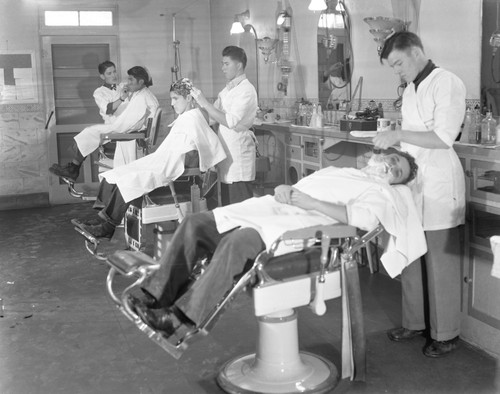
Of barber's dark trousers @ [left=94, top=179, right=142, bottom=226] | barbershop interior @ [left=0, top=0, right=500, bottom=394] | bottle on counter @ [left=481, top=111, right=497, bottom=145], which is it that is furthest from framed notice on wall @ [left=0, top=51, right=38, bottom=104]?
bottle on counter @ [left=481, top=111, right=497, bottom=145]

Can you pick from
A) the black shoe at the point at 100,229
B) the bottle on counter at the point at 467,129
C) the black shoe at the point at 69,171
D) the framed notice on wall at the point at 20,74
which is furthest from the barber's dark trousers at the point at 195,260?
the framed notice on wall at the point at 20,74

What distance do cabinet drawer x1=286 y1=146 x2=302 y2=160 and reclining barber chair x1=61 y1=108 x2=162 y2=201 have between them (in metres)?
0.91

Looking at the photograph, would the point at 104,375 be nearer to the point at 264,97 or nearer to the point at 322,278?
the point at 322,278

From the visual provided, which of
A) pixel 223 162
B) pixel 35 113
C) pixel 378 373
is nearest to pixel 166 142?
pixel 223 162

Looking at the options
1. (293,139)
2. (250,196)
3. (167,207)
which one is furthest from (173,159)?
(293,139)

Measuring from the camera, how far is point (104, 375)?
267 centimetres

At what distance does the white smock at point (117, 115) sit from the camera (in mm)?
4781

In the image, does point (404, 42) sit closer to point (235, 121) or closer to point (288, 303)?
point (288, 303)

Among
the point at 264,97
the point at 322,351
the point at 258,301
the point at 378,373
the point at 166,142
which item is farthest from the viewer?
the point at 264,97

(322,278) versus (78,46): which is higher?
(78,46)

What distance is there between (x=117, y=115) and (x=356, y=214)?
2896mm

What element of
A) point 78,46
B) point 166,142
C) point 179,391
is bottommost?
point 179,391

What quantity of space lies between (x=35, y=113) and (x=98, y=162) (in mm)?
697

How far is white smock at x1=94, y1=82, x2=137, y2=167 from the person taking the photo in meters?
4.78
